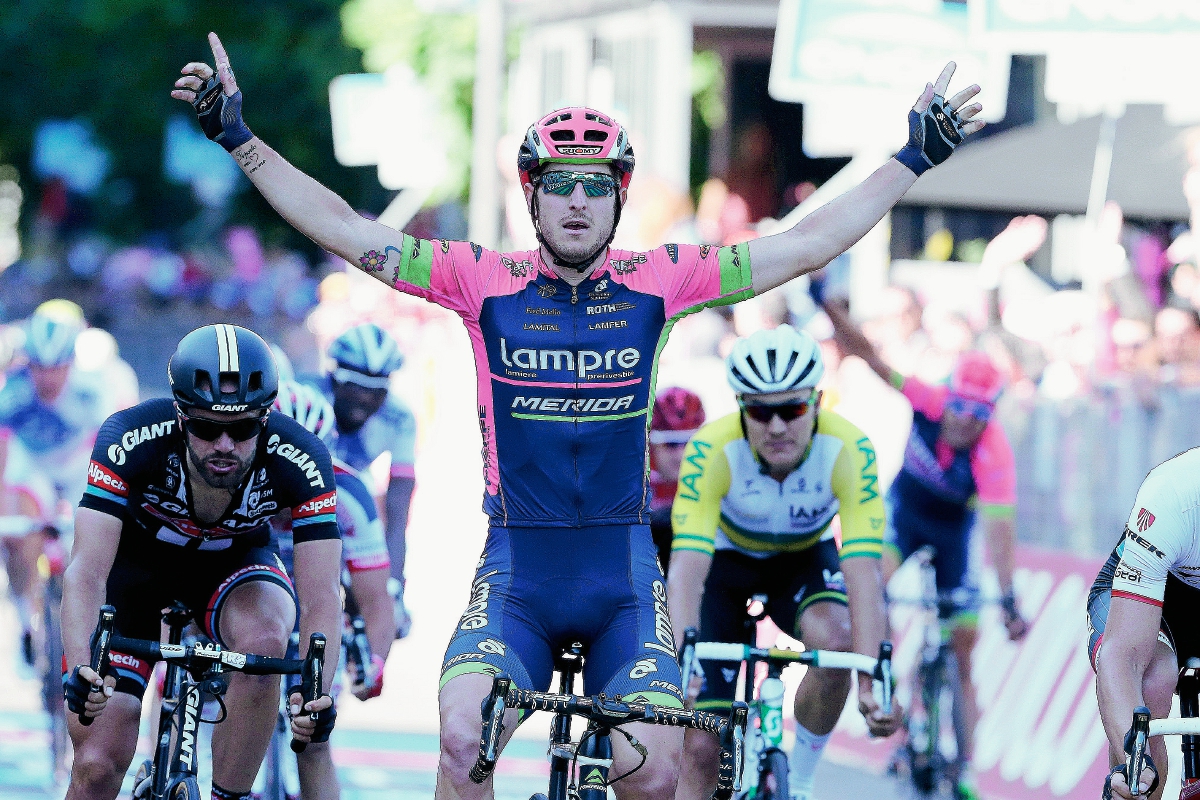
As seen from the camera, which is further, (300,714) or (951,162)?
(951,162)

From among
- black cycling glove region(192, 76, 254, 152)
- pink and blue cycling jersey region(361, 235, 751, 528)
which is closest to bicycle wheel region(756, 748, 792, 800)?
pink and blue cycling jersey region(361, 235, 751, 528)

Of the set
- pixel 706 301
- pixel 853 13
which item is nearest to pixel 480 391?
pixel 706 301

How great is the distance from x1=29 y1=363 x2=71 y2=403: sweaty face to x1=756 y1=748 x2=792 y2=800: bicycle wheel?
6169 millimetres

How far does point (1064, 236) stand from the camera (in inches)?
814

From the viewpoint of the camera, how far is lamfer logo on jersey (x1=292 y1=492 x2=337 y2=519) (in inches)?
250

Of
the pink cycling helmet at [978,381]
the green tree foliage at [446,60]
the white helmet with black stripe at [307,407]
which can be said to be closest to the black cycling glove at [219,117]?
the white helmet with black stripe at [307,407]

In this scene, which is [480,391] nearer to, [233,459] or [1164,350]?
[233,459]

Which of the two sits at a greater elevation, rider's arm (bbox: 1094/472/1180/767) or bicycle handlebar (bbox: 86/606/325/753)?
rider's arm (bbox: 1094/472/1180/767)

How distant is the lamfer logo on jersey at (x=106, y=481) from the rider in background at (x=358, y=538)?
1.50 metres

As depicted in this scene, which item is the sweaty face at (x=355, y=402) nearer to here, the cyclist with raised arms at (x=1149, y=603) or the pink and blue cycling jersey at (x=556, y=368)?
the pink and blue cycling jersey at (x=556, y=368)

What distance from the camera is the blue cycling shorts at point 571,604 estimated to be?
217 inches

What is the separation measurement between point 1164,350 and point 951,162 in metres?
3.82

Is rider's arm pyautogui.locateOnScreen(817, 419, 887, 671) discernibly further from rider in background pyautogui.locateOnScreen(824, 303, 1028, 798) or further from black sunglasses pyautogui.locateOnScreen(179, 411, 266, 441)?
rider in background pyautogui.locateOnScreen(824, 303, 1028, 798)

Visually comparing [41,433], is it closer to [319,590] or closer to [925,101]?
Answer: [319,590]
